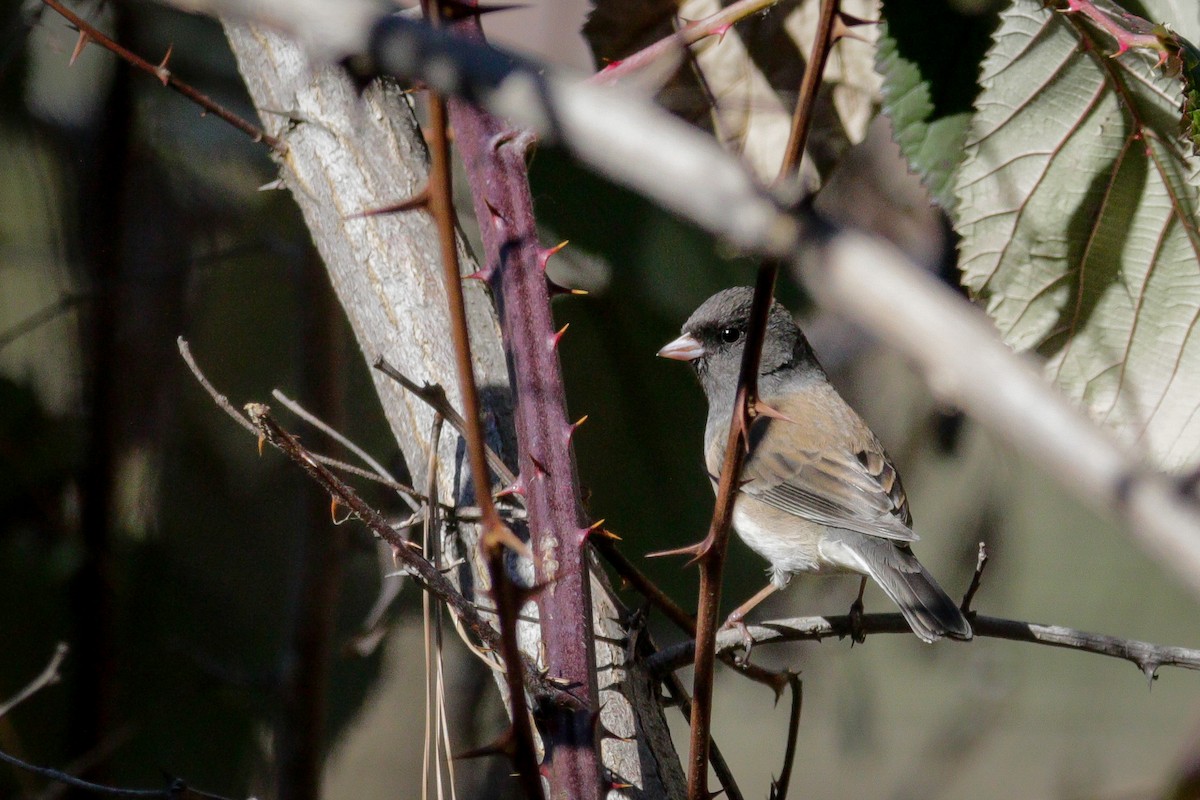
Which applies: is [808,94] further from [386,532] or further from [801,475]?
[801,475]

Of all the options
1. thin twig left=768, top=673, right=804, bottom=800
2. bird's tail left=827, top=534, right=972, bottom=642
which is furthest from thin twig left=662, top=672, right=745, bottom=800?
bird's tail left=827, top=534, right=972, bottom=642

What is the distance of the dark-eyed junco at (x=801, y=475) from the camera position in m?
1.91

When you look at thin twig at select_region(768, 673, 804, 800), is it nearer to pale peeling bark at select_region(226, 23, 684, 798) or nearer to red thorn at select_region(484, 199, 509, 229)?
pale peeling bark at select_region(226, 23, 684, 798)

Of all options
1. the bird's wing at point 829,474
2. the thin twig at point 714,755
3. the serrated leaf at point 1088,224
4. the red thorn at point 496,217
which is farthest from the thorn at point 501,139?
the bird's wing at point 829,474

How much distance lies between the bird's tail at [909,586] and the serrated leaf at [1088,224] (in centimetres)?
36

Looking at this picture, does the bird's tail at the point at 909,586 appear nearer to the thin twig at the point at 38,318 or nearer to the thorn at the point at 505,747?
the thorn at the point at 505,747

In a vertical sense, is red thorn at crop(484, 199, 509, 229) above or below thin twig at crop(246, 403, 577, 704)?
above

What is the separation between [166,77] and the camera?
4.62 ft

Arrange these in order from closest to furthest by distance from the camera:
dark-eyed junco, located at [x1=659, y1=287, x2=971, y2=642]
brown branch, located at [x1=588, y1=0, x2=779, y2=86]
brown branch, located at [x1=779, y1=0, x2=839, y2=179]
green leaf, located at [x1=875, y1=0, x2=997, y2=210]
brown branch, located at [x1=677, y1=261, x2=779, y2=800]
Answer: brown branch, located at [x1=779, y1=0, x2=839, y2=179]
brown branch, located at [x1=677, y1=261, x2=779, y2=800]
brown branch, located at [x1=588, y1=0, x2=779, y2=86]
green leaf, located at [x1=875, y1=0, x2=997, y2=210]
dark-eyed junco, located at [x1=659, y1=287, x2=971, y2=642]

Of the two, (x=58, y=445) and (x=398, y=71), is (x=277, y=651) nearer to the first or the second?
(x=58, y=445)

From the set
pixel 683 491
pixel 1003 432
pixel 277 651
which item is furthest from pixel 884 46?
pixel 277 651

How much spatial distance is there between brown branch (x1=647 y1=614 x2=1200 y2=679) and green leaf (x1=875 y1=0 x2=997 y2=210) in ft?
2.19

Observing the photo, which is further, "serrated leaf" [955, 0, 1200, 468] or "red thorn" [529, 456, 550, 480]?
"serrated leaf" [955, 0, 1200, 468]

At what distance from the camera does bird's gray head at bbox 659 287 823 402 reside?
196 cm
